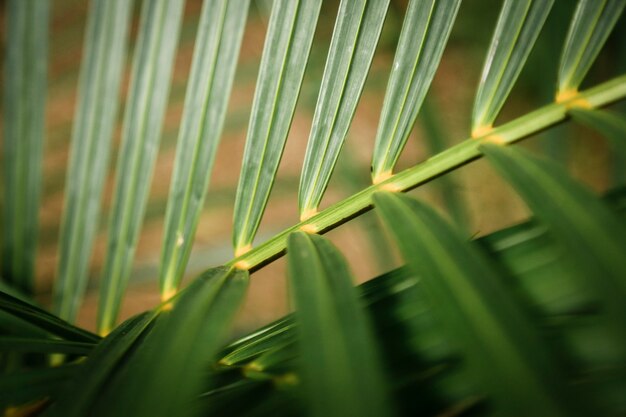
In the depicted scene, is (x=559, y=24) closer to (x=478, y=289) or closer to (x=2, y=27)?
(x=478, y=289)

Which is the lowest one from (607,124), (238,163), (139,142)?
(607,124)

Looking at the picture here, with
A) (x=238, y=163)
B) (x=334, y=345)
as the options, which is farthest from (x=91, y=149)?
(x=238, y=163)

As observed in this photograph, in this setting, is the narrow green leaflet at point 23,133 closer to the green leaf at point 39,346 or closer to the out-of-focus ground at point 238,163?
the green leaf at point 39,346

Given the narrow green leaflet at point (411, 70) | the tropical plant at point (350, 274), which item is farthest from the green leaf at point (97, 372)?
the narrow green leaflet at point (411, 70)

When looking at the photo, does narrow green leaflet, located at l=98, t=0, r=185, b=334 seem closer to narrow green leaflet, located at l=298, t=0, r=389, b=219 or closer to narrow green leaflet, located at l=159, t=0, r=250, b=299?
narrow green leaflet, located at l=159, t=0, r=250, b=299

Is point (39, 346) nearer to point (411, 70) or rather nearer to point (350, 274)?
point (350, 274)

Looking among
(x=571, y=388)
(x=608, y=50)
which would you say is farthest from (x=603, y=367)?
(x=608, y=50)
